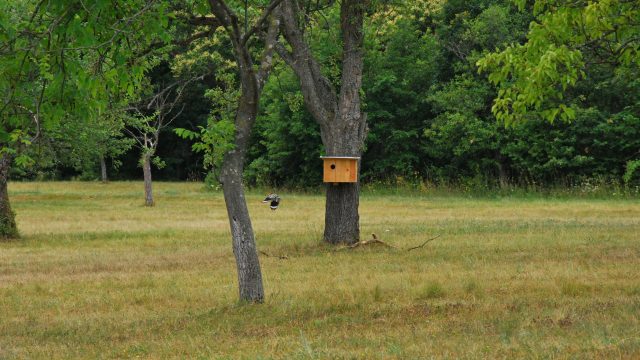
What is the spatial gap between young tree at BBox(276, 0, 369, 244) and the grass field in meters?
0.80

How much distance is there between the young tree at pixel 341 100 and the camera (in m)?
19.2

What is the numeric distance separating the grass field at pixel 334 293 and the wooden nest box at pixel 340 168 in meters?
1.51

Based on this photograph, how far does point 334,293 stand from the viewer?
40.6ft

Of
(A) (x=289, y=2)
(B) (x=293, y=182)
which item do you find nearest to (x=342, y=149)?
(A) (x=289, y=2)

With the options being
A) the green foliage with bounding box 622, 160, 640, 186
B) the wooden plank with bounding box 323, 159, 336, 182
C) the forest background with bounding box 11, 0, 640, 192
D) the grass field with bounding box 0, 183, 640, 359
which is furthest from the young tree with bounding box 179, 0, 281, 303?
the green foliage with bounding box 622, 160, 640, 186

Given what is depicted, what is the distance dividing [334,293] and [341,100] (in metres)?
7.70

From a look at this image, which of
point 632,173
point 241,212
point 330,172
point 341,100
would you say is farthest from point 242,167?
point 632,173

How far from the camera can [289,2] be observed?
63.3 feet

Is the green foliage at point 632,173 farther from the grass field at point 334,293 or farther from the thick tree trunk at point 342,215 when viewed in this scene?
the thick tree trunk at point 342,215

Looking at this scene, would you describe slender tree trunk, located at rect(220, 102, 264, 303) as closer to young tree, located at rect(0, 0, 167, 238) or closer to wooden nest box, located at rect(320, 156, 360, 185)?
young tree, located at rect(0, 0, 167, 238)

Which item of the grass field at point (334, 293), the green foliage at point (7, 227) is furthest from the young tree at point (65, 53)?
the green foliage at point (7, 227)

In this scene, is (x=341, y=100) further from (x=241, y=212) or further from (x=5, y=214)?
(x=5, y=214)

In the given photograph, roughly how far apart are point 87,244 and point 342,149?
679cm

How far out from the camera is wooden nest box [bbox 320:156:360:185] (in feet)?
62.1
